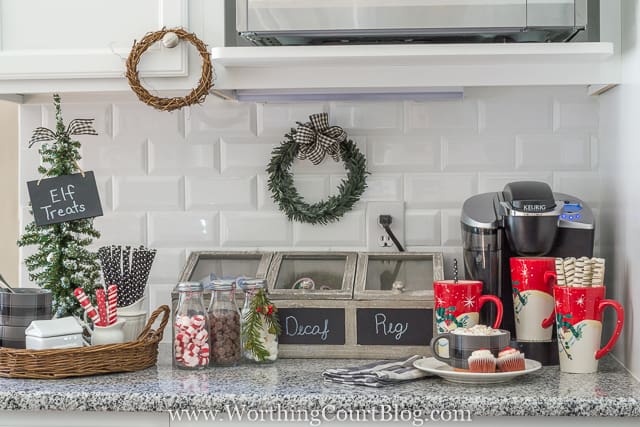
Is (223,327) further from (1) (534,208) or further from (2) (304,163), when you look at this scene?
(1) (534,208)

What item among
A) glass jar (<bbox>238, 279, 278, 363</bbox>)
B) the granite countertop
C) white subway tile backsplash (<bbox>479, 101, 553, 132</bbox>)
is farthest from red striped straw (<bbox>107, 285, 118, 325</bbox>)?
white subway tile backsplash (<bbox>479, 101, 553, 132</bbox>)

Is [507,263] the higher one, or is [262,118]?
[262,118]

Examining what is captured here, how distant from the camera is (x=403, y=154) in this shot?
2.20 m

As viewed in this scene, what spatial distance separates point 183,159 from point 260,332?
56 cm

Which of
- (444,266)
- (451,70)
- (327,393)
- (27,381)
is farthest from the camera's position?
(444,266)

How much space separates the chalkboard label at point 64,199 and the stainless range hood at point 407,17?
518 millimetres

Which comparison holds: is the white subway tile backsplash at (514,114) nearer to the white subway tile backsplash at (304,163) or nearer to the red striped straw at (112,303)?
the white subway tile backsplash at (304,163)

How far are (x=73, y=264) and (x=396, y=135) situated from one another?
81cm

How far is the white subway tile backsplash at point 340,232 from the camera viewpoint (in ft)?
7.22

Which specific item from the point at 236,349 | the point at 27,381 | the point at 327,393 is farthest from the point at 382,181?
the point at 27,381

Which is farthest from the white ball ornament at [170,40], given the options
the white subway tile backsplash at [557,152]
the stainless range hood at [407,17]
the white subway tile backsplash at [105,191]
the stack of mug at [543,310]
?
the white subway tile backsplash at [557,152]

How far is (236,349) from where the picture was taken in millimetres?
1900

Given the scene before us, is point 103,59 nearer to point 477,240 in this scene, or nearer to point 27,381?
point 27,381

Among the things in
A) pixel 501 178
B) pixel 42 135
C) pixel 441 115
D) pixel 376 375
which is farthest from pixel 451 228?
pixel 42 135
